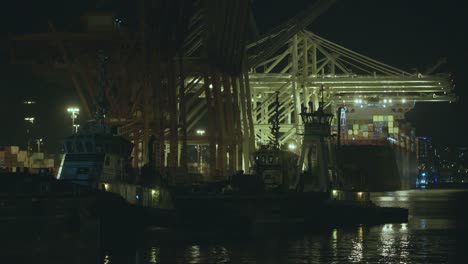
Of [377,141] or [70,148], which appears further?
[377,141]

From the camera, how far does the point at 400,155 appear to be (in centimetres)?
18700

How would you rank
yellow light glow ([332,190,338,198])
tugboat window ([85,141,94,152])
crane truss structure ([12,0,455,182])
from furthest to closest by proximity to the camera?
crane truss structure ([12,0,455,182])
yellow light glow ([332,190,338,198])
tugboat window ([85,141,94,152])

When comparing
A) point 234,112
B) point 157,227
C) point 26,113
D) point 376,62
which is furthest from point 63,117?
point 157,227

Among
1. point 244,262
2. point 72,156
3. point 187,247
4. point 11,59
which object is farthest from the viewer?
point 11,59

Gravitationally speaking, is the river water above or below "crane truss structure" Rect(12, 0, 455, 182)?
below

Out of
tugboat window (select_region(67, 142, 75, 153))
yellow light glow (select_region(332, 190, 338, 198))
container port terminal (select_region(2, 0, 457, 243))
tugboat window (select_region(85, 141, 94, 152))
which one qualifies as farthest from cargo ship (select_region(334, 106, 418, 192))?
tugboat window (select_region(67, 142, 75, 153))

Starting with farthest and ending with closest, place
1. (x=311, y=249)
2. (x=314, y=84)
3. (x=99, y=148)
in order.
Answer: (x=314, y=84) → (x=99, y=148) → (x=311, y=249)

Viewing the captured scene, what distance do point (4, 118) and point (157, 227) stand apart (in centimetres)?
6510

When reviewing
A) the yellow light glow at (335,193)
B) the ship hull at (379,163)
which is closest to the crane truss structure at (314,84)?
the ship hull at (379,163)

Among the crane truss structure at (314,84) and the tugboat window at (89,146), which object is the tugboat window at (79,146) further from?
the crane truss structure at (314,84)

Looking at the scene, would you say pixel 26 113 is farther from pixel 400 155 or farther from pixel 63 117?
pixel 400 155

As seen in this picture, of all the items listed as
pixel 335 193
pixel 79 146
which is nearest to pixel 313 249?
pixel 79 146

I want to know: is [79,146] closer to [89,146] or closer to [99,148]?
[89,146]

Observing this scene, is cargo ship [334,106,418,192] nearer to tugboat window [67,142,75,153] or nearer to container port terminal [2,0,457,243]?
container port terminal [2,0,457,243]
